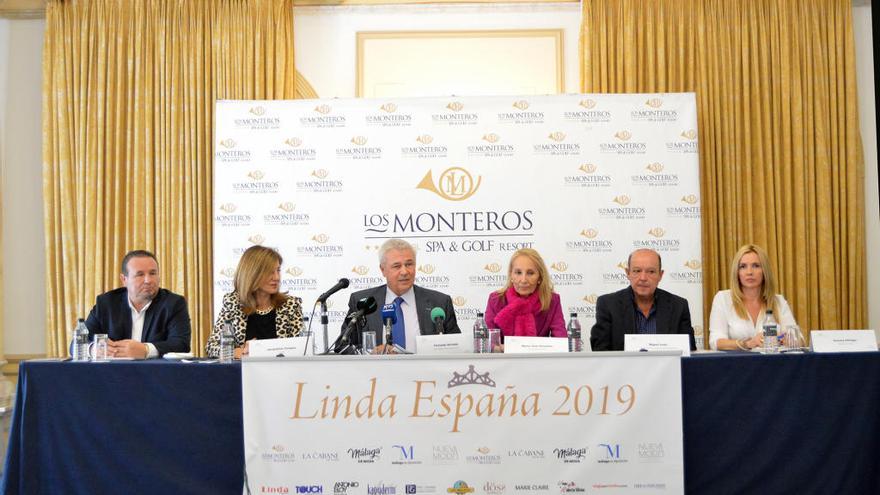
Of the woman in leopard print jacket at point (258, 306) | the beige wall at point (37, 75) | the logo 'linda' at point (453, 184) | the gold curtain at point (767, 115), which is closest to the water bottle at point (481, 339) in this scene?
the woman in leopard print jacket at point (258, 306)

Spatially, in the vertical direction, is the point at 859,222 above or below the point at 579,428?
above

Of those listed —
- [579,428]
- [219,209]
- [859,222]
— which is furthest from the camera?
[859,222]

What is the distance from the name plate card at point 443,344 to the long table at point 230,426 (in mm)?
711

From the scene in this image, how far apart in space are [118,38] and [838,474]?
5468 millimetres

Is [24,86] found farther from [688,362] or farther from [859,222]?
[859,222]

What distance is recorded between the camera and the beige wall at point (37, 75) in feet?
20.6

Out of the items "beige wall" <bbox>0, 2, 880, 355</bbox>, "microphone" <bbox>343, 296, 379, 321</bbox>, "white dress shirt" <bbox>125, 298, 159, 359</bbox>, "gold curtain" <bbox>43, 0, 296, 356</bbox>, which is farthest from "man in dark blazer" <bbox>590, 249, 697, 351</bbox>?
"gold curtain" <bbox>43, 0, 296, 356</bbox>

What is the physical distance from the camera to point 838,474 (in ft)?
10.2

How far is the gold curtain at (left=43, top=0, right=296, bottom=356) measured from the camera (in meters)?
6.07

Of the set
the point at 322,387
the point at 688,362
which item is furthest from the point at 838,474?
the point at 322,387

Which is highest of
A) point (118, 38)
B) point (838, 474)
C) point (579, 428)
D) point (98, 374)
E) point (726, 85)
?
point (118, 38)

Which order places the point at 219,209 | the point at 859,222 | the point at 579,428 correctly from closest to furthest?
the point at 579,428
the point at 219,209
the point at 859,222

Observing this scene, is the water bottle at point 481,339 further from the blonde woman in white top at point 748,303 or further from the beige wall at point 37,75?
the beige wall at point 37,75

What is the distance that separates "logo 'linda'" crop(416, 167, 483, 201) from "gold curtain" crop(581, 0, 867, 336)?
1220 mm
